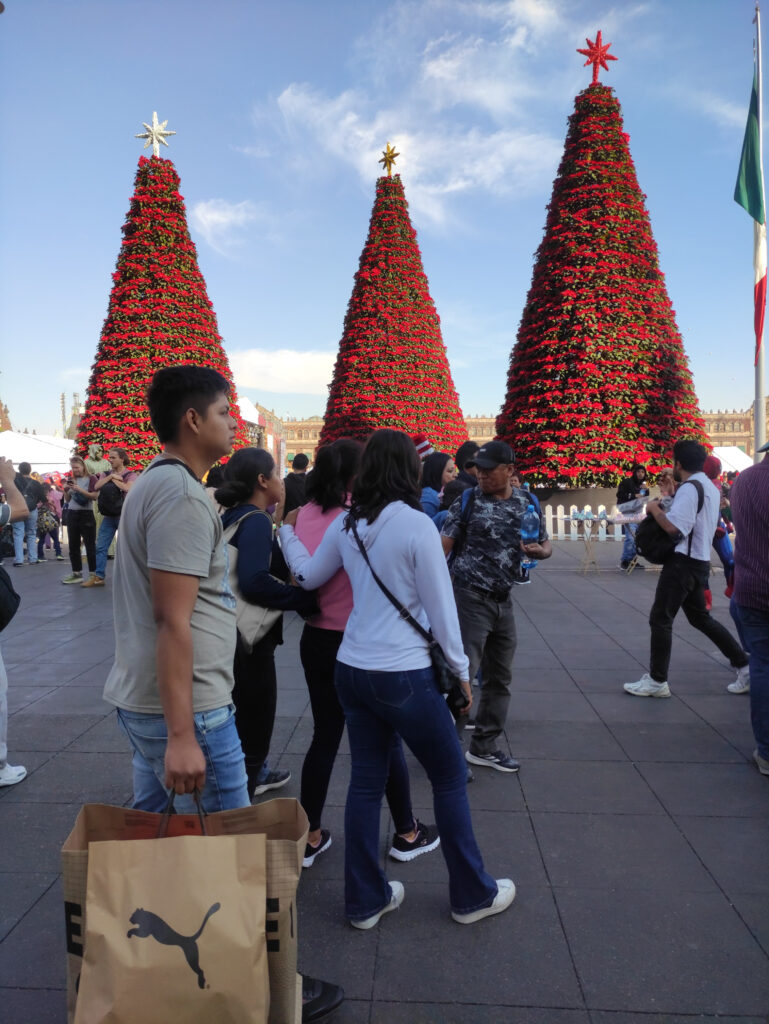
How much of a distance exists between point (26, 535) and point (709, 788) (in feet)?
40.6

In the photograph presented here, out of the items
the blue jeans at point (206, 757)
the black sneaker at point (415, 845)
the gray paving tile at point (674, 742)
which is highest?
the blue jeans at point (206, 757)

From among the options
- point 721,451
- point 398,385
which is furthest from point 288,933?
point 721,451

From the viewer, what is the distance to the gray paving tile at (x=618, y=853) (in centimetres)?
280

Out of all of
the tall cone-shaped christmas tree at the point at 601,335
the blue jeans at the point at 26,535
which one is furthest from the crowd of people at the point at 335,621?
the tall cone-shaped christmas tree at the point at 601,335

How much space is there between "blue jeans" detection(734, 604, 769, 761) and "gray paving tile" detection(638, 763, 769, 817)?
196 millimetres

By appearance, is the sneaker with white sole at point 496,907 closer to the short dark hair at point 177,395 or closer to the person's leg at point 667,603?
the short dark hair at point 177,395

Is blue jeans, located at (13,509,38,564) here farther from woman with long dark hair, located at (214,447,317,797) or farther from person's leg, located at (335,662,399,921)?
person's leg, located at (335,662,399,921)

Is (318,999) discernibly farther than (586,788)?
No

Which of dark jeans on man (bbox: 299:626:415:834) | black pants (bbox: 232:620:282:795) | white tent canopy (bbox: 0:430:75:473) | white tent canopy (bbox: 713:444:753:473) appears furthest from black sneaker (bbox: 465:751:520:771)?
white tent canopy (bbox: 713:444:753:473)

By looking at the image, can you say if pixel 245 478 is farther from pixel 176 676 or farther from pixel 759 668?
pixel 759 668

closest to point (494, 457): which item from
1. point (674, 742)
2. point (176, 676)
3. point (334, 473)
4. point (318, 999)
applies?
point (334, 473)

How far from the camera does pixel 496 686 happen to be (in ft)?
13.0

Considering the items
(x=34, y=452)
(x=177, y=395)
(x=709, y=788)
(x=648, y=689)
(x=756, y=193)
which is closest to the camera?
(x=177, y=395)

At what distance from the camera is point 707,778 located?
12.3 ft
